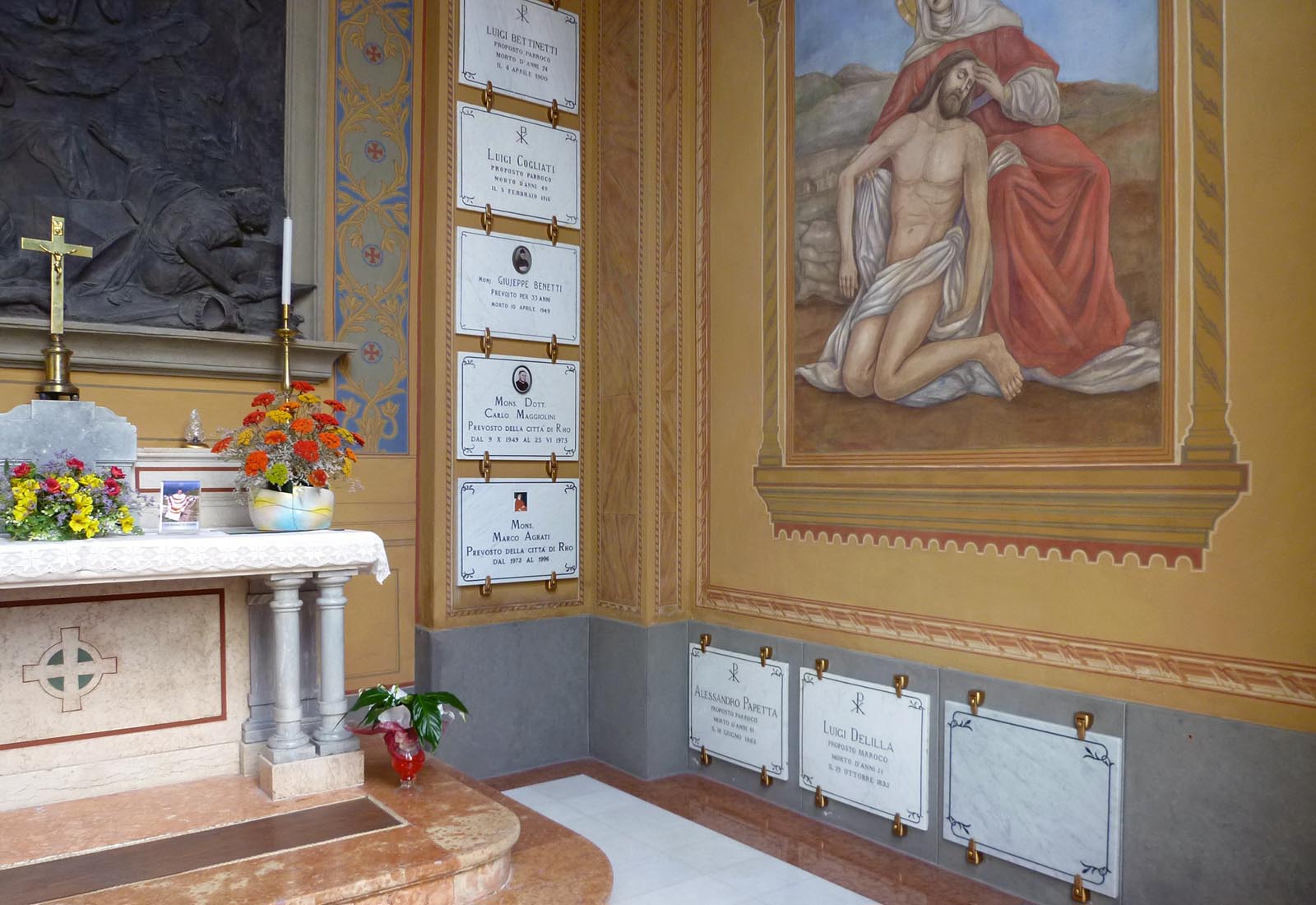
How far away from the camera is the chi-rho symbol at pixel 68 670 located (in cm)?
353

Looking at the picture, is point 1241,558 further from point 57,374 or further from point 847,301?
point 57,374

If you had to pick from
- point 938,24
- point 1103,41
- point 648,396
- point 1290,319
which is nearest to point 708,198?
point 648,396

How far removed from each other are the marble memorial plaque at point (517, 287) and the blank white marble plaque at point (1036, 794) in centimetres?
A: 294

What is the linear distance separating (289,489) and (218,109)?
6.38ft

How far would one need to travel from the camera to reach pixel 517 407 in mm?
5219

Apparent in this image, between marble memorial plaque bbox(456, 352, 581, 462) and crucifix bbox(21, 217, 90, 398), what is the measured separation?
178cm

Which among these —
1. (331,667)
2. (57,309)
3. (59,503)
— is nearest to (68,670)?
(59,503)

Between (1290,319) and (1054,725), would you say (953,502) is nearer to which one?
(1054,725)

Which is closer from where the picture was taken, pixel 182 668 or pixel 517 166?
pixel 182 668

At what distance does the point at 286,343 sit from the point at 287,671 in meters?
1.55

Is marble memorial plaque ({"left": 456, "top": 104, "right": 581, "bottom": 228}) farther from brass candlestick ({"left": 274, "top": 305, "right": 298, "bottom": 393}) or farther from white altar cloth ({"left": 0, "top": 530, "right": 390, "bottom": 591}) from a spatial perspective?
white altar cloth ({"left": 0, "top": 530, "right": 390, "bottom": 591})

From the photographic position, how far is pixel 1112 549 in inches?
132

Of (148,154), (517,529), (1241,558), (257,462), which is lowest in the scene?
(517,529)

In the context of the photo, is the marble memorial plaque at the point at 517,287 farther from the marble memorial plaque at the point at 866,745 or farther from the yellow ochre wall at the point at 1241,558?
the yellow ochre wall at the point at 1241,558
